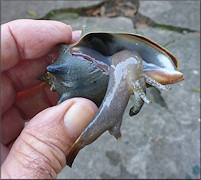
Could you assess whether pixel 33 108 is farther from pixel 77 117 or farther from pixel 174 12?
pixel 174 12

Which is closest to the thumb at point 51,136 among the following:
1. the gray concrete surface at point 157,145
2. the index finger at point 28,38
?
the index finger at point 28,38

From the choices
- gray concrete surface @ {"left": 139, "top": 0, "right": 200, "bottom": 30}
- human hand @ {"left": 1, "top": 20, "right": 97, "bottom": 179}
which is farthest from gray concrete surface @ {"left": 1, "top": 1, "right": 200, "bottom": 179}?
human hand @ {"left": 1, "top": 20, "right": 97, "bottom": 179}

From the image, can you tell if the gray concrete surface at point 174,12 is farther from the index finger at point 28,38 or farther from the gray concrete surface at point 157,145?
the index finger at point 28,38

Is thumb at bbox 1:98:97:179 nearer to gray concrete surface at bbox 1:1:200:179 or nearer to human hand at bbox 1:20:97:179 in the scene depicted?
human hand at bbox 1:20:97:179

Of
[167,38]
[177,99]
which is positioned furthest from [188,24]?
[177,99]

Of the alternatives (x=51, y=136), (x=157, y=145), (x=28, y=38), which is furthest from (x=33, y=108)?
(x=157, y=145)

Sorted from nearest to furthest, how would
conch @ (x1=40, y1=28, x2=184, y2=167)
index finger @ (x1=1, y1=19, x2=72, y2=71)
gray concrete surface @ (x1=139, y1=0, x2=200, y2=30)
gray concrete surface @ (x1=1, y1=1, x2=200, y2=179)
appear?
conch @ (x1=40, y1=28, x2=184, y2=167) → index finger @ (x1=1, y1=19, x2=72, y2=71) → gray concrete surface @ (x1=1, y1=1, x2=200, y2=179) → gray concrete surface @ (x1=139, y1=0, x2=200, y2=30)
